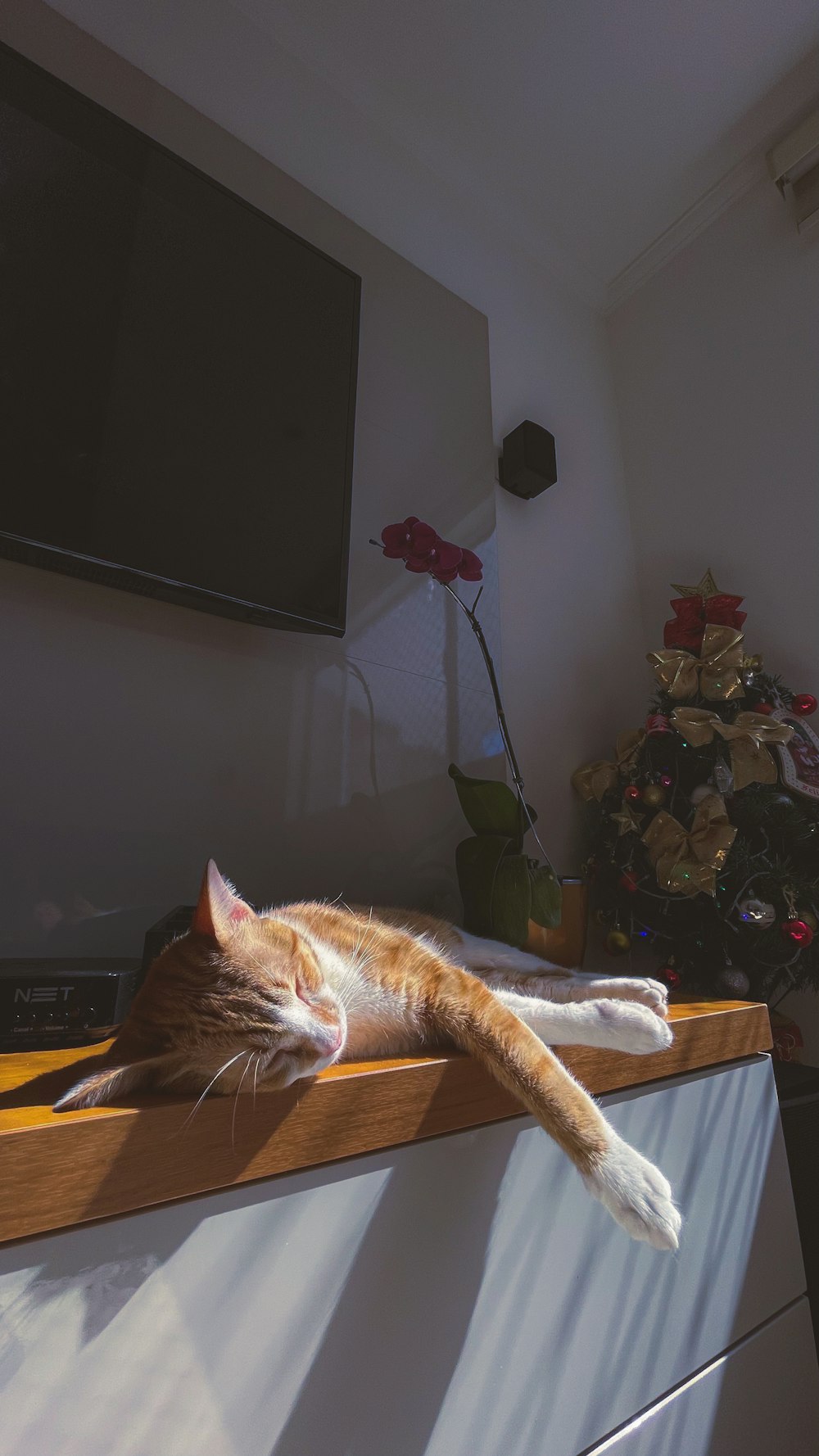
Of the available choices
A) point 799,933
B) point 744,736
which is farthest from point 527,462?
point 799,933

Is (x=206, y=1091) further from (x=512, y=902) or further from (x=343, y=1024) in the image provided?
(x=512, y=902)

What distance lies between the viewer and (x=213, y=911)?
50 cm

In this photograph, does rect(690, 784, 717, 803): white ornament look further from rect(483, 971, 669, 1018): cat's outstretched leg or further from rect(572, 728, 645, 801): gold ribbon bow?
rect(483, 971, 669, 1018): cat's outstretched leg

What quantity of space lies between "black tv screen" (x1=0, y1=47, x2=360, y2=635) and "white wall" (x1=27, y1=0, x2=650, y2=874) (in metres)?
0.45

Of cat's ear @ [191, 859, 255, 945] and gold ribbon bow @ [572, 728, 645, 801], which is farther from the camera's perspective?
gold ribbon bow @ [572, 728, 645, 801]

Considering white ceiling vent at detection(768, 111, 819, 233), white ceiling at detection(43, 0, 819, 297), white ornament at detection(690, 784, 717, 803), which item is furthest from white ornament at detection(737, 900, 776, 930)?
white ceiling at detection(43, 0, 819, 297)

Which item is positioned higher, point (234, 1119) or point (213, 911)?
point (213, 911)

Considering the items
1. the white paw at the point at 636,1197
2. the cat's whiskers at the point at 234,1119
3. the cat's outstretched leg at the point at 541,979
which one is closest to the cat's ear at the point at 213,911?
the cat's whiskers at the point at 234,1119

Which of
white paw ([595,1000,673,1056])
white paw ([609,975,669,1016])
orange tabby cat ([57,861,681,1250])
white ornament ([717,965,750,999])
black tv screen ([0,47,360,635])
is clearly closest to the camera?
orange tabby cat ([57,861,681,1250])

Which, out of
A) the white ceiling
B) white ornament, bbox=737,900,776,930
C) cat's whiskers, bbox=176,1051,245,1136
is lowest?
cat's whiskers, bbox=176,1051,245,1136

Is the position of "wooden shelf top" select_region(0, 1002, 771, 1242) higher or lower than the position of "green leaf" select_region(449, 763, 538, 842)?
lower

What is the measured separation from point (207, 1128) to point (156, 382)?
111cm

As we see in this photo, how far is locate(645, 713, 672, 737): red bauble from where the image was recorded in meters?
1.38

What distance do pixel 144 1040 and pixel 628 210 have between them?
2.59 m
